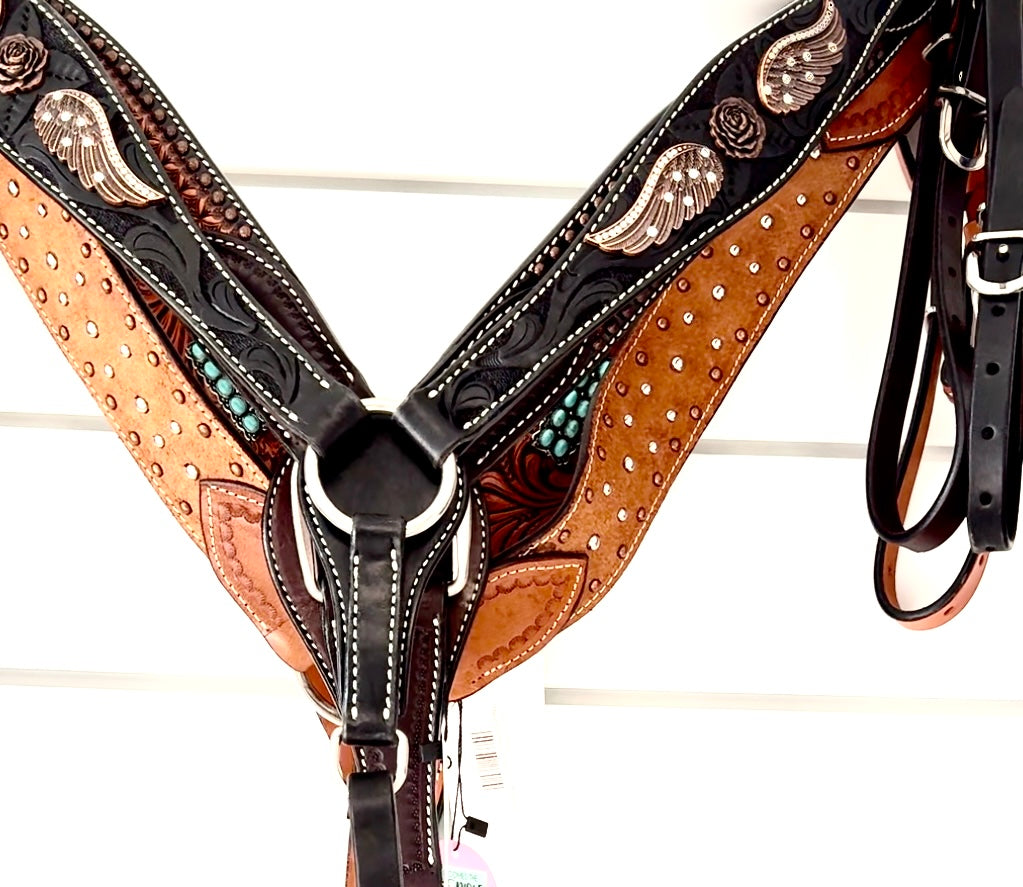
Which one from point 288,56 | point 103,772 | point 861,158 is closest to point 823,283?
point 861,158

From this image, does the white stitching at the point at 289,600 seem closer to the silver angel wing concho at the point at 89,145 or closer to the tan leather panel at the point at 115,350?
the tan leather panel at the point at 115,350

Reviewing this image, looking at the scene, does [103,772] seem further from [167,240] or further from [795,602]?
[795,602]

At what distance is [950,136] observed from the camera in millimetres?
651

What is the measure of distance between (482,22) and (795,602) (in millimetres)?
492

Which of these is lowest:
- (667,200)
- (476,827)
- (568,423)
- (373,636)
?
(476,827)

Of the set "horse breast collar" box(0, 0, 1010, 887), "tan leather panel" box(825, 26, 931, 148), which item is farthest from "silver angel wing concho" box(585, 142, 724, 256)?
"tan leather panel" box(825, 26, 931, 148)

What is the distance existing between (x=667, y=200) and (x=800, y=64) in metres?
0.13

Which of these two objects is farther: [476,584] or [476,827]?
[476,827]

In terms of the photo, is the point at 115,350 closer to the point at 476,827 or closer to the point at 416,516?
the point at 416,516

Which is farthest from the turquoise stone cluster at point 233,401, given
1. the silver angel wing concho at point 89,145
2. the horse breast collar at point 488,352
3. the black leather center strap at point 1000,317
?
the black leather center strap at point 1000,317

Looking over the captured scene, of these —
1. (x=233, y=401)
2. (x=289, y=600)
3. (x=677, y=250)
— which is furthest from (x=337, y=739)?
(x=677, y=250)

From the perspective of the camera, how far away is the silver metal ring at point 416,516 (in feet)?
1.69

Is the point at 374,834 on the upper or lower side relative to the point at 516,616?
lower

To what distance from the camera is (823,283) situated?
791 millimetres
